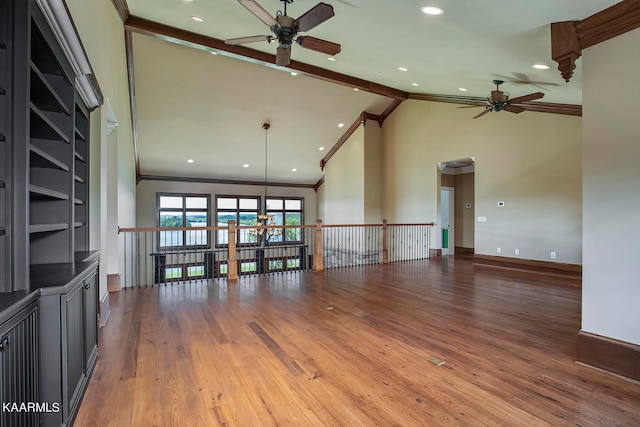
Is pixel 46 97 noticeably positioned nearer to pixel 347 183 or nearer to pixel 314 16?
pixel 314 16

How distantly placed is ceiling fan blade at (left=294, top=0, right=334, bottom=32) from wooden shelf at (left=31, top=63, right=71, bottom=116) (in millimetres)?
2205

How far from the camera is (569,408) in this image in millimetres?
1858

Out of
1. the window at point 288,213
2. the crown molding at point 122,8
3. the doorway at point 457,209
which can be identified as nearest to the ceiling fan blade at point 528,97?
the doorway at point 457,209

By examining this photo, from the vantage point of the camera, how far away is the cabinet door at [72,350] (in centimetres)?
159

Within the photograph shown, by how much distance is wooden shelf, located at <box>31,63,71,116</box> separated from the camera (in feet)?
6.00

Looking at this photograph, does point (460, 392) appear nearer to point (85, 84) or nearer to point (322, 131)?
point (85, 84)

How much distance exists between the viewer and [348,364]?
7.89ft

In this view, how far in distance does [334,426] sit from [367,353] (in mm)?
954

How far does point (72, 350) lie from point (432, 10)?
379 centimetres

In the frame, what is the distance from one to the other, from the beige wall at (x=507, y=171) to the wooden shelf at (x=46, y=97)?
7112 millimetres

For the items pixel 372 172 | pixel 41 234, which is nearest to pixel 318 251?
pixel 372 172

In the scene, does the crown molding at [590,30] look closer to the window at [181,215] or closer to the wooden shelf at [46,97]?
the wooden shelf at [46,97]

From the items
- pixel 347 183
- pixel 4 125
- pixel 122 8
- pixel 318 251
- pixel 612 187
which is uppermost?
pixel 122 8

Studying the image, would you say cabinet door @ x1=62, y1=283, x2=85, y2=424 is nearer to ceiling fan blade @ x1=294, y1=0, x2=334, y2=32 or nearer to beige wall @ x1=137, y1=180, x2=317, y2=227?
ceiling fan blade @ x1=294, y1=0, x2=334, y2=32
